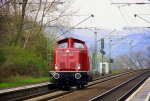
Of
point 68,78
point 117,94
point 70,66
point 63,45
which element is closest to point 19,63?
point 63,45

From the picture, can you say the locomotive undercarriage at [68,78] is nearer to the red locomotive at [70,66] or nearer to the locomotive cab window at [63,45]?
the red locomotive at [70,66]

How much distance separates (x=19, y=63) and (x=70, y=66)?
1627cm

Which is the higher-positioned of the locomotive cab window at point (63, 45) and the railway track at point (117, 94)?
Result: the locomotive cab window at point (63, 45)

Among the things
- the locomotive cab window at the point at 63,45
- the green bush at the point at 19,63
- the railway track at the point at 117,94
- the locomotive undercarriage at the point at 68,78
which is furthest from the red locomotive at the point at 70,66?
the green bush at the point at 19,63

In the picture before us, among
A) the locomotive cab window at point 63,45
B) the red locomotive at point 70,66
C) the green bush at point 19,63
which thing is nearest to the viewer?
the red locomotive at point 70,66

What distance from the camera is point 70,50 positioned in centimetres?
3262

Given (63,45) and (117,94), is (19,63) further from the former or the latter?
(117,94)

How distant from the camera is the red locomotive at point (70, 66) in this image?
31.9m

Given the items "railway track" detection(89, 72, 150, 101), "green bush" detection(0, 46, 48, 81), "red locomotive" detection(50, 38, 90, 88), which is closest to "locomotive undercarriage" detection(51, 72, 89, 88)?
"red locomotive" detection(50, 38, 90, 88)

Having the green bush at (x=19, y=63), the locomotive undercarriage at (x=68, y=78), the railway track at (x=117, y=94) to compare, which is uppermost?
the green bush at (x=19, y=63)

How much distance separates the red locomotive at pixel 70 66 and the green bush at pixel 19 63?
33.8ft

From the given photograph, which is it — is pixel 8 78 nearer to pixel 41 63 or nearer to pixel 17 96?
pixel 41 63

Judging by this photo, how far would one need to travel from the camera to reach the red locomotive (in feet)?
105

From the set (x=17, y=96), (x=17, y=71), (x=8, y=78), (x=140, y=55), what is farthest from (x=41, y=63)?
(x=140, y=55)
